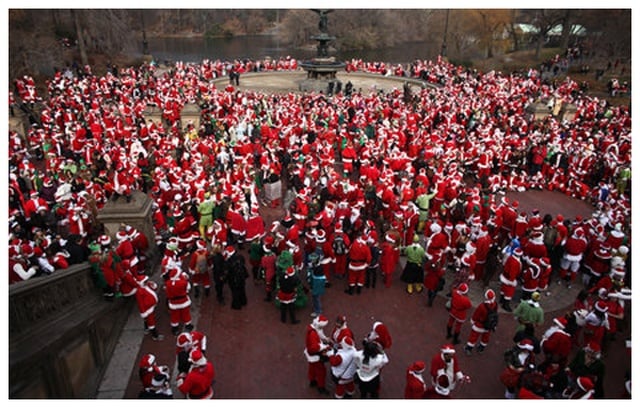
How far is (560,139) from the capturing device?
1580 centimetres

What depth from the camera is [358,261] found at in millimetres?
8594

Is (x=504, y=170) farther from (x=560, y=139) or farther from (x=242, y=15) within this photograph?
(x=242, y=15)

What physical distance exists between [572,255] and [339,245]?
15.1 ft

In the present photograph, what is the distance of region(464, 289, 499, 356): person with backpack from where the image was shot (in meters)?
6.98

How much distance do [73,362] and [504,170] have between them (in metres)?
13.3

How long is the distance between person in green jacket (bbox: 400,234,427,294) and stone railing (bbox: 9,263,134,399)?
520 centimetres

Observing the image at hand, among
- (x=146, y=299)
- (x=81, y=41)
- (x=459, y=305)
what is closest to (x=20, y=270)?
(x=146, y=299)

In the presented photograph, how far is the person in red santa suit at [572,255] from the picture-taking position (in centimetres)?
904

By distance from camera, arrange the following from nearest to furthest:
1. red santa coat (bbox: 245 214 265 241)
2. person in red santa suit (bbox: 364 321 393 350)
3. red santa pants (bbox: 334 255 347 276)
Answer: person in red santa suit (bbox: 364 321 393 350), red santa pants (bbox: 334 255 347 276), red santa coat (bbox: 245 214 265 241)

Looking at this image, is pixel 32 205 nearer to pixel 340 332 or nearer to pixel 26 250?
pixel 26 250

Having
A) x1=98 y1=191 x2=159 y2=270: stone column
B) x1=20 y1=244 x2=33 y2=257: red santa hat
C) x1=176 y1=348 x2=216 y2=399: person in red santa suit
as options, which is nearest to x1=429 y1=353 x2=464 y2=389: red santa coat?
x1=176 y1=348 x2=216 y2=399: person in red santa suit

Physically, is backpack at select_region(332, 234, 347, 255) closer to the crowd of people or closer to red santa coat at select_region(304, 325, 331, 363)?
the crowd of people

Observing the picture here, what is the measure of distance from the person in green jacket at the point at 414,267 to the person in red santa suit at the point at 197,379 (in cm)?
441
